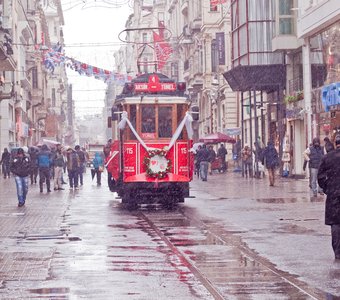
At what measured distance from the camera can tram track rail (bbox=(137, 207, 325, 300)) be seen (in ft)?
33.2

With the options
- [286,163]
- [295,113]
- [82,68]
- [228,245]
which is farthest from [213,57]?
[228,245]

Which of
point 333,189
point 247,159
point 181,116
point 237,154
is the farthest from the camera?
point 237,154

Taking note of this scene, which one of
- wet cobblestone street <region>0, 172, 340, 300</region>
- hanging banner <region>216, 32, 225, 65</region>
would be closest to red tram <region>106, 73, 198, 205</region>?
wet cobblestone street <region>0, 172, 340, 300</region>

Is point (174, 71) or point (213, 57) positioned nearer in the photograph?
point (213, 57)

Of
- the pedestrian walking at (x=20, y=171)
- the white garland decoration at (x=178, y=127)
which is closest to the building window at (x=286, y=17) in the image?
the white garland decoration at (x=178, y=127)

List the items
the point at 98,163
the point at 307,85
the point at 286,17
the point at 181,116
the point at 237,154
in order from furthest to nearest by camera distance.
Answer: the point at 237,154, the point at 286,17, the point at 307,85, the point at 98,163, the point at 181,116

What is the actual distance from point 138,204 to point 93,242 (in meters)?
10.9

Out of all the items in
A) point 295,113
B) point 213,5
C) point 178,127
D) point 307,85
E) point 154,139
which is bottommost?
point 154,139

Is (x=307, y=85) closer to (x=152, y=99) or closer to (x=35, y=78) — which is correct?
(x=152, y=99)

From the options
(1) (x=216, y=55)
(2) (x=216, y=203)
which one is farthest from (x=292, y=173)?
(1) (x=216, y=55)

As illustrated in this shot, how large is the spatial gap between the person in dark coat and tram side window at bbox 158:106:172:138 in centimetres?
1145

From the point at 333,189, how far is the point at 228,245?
2.40 meters

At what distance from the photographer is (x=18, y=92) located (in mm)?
73500

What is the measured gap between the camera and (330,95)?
37719 mm
